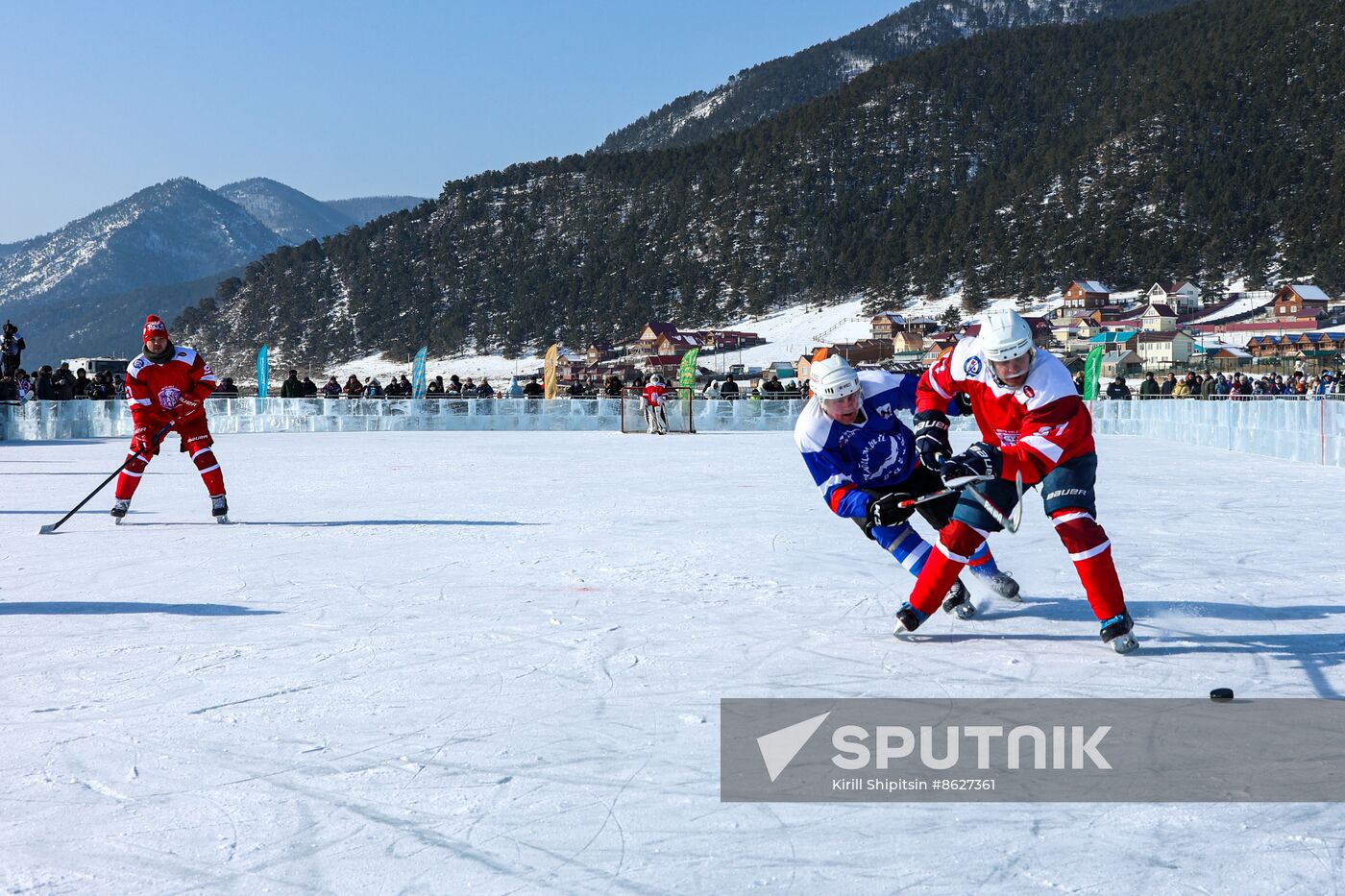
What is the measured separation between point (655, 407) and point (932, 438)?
22.7 meters

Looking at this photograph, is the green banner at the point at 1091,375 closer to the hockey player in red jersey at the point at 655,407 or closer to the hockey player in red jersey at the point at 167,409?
the hockey player in red jersey at the point at 655,407

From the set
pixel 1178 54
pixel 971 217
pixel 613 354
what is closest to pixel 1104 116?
pixel 1178 54

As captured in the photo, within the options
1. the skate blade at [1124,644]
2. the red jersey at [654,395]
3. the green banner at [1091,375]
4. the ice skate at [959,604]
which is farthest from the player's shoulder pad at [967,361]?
the green banner at [1091,375]

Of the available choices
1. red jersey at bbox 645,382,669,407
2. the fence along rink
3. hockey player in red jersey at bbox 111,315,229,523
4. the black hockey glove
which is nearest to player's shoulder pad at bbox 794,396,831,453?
the black hockey glove

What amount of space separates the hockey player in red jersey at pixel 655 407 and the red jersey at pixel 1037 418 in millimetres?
22389

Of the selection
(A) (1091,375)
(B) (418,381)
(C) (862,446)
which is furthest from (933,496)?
(B) (418,381)

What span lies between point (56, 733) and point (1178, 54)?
588ft

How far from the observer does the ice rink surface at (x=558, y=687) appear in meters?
2.87

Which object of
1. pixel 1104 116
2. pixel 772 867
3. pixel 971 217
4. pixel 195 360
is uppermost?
pixel 1104 116

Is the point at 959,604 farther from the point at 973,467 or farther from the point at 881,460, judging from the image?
the point at 973,467

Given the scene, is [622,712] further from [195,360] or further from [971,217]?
[971,217]

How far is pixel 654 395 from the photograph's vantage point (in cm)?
2789

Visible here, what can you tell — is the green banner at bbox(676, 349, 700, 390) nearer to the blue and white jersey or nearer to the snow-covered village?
the snow-covered village

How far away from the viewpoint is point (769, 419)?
96.3ft
